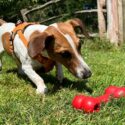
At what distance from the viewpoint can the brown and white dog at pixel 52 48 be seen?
17.0 ft

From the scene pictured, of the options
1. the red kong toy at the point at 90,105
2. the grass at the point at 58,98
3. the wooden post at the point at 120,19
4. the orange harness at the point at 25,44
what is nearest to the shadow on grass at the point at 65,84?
the grass at the point at 58,98

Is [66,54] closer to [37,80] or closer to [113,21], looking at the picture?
[37,80]

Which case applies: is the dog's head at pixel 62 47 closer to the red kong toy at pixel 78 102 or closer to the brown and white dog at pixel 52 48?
the brown and white dog at pixel 52 48

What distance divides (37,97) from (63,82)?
0.98 metres

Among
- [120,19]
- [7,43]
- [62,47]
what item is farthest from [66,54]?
[120,19]

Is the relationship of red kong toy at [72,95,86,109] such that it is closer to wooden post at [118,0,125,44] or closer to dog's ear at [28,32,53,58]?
dog's ear at [28,32,53,58]

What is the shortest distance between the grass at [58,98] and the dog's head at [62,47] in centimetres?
34

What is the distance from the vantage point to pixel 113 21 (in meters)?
10.3

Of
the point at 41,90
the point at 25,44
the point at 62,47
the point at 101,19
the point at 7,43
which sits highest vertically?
the point at 62,47

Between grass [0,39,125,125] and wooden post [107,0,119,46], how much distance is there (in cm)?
177

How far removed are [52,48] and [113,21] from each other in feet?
16.7

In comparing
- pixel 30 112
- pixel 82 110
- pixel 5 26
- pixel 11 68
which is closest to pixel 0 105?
pixel 30 112

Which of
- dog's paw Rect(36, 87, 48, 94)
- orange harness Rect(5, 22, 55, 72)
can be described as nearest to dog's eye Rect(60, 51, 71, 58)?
Answer: orange harness Rect(5, 22, 55, 72)

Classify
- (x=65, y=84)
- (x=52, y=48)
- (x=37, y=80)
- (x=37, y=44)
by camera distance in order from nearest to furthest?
(x=37, y=44), (x=52, y=48), (x=37, y=80), (x=65, y=84)
